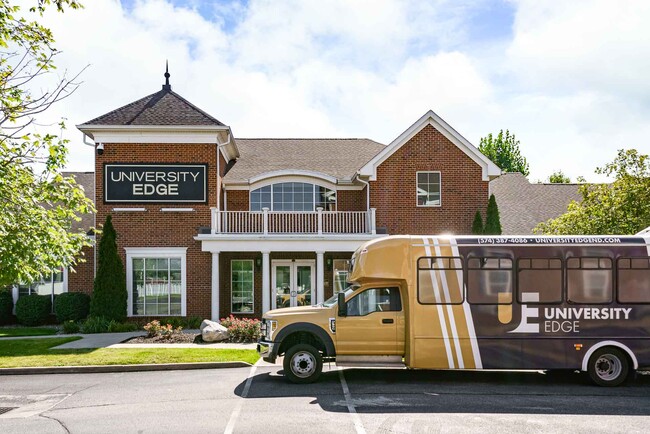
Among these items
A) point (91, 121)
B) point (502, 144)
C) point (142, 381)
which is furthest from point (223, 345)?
point (502, 144)

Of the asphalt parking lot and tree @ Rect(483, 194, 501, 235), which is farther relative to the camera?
tree @ Rect(483, 194, 501, 235)

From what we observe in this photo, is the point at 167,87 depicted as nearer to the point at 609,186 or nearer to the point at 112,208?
the point at 112,208

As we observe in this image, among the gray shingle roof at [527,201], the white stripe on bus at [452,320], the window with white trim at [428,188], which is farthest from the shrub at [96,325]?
the gray shingle roof at [527,201]

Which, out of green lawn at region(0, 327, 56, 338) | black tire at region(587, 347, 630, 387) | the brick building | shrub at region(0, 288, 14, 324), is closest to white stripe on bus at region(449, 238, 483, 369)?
black tire at region(587, 347, 630, 387)

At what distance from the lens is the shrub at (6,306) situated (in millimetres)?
21828

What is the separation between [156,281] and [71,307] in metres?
2.89

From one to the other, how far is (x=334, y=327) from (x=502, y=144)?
5491 centimetres

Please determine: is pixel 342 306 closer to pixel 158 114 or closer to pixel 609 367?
pixel 609 367

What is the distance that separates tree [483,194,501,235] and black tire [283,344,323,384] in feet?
→ 37.7

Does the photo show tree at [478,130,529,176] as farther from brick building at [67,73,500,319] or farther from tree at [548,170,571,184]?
brick building at [67,73,500,319]

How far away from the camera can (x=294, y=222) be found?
21609 mm

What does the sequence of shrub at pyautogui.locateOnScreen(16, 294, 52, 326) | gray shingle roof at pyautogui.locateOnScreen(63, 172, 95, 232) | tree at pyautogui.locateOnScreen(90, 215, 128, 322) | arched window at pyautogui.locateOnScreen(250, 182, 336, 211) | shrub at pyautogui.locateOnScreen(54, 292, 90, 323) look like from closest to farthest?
tree at pyautogui.locateOnScreen(90, 215, 128, 322) < shrub at pyautogui.locateOnScreen(54, 292, 90, 323) < shrub at pyautogui.locateOnScreen(16, 294, 52, 326) < gray shingle roof at pyautogui.locateOnScreen(63, 172, 95, 232) < arched window at pyautogui.locateOnScreen(250, 182, 336, 211)

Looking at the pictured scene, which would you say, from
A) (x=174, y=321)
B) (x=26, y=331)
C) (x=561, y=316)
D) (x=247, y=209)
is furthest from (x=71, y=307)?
(x=561, y=316)

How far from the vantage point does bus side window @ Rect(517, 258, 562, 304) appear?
447 inches
